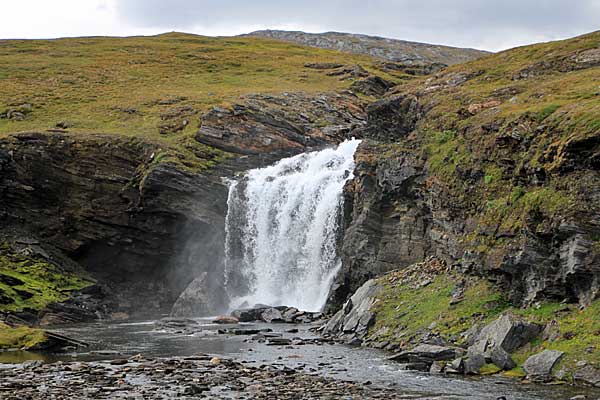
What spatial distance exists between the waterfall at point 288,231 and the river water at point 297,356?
414 inches

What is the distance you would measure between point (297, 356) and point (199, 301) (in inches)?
1253

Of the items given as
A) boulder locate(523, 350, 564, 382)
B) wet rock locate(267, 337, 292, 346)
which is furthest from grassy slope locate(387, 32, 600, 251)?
wet rock locate(267, 337, 292, 346)

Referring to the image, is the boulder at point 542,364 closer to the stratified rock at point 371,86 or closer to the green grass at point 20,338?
the green grass at point 20,338

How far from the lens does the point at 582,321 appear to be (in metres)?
28.6

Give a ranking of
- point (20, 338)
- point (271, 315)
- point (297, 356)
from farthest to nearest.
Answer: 1. point (271, 315)
2. point (20, 338)
3. point (297, 356)

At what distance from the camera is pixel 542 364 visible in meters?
27.2

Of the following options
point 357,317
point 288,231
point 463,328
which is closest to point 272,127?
point 288,231

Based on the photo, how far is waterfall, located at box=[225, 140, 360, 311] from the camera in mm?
63875

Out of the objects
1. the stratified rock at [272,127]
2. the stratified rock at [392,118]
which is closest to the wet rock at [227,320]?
the stratified rock at [392,118]

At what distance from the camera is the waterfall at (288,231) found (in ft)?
210

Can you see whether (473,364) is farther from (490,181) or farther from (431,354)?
(490,181)

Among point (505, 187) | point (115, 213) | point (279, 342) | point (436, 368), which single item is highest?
point (505, 187)

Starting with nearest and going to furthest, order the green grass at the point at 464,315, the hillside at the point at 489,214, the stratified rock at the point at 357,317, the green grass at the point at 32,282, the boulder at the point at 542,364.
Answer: the boulder at the point at 542,364 < the green grass at the point at 464,315 < the hillside at the point at 489,214 < the stratified rock at the point at 357,317 < the green grass at the point at 32,282

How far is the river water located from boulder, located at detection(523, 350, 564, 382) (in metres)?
0.91
